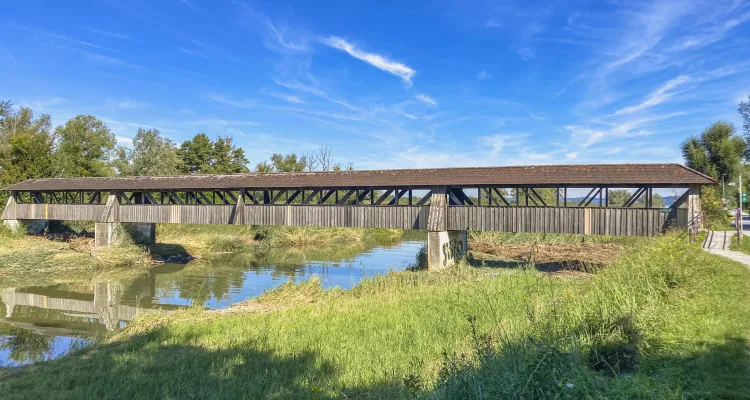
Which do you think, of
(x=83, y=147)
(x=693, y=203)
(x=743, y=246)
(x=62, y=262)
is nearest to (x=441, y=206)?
(x=693, y=203)

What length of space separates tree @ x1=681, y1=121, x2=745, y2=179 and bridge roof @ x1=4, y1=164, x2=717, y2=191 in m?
27.2

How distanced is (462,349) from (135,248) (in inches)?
805

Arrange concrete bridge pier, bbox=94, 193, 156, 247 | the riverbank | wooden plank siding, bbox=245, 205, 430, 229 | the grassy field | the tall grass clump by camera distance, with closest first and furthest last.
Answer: the tall grass clump < the grassy field < wooden plank siding, bbox=245, 205, 430, 229 < the riverbank < concrete bridge pier, bbox=94, 193, 156, 247

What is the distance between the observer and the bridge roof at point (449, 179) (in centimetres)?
1354

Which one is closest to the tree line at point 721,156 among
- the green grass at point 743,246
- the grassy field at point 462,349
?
the green grass at point 743,246

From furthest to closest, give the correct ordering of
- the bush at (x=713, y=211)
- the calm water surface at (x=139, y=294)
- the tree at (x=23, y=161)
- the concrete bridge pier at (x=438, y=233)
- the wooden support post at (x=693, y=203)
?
the tree at (x=23, y=161) → the bush at (x=713, y=211) → the concrete bridge pier at (x=438, y=233) → the wooden support post at (x=693, y=203) → the calm water surface at (x=139, y=294)

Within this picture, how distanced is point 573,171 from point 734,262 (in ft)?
19.0

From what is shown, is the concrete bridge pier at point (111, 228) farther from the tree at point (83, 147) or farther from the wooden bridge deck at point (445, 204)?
the tree at point (83, 147)

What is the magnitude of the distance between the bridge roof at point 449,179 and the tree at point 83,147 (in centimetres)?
1775

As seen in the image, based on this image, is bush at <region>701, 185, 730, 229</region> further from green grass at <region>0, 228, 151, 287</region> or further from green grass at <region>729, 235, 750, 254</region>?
green grass at <region>0, 228, 151, 287</region>

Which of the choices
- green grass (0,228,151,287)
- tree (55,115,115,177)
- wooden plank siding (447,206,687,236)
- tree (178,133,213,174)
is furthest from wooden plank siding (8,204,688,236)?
tree (178,133,213,174)

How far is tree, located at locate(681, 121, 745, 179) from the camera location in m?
34.0

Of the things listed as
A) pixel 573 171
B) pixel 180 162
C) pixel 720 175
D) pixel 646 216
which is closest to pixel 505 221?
pixel 573 171

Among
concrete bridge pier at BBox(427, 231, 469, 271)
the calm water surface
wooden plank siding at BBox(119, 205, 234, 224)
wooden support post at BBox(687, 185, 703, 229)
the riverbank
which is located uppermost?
wooden support post at BBox(687, 185, 703, 229)
